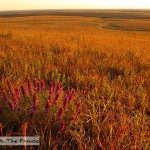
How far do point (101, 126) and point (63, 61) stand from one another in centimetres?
209

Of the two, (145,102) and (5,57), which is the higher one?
(5,57)

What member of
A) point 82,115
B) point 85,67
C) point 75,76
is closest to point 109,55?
point 85,67

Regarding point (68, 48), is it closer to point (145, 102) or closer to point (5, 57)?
point (5, 57)

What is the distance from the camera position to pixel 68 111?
1.91 meters

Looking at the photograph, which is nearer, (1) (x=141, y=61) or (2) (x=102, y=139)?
(2) (x=102, y=139)

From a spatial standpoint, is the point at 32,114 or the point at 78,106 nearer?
the point at 32,114

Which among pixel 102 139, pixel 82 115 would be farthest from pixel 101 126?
pixel 82 115

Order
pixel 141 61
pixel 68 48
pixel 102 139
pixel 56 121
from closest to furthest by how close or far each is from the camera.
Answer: pixel 102 139
pixel 56 121
pixel 141 61
pixel 68 48

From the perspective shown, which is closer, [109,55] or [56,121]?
[56,121]

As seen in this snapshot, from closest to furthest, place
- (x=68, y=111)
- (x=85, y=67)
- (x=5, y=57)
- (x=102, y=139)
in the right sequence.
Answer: (x=102, y=139), (x=68, y=111), (x=85, y=67), (x=5, y=57)

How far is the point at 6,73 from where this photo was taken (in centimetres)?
295

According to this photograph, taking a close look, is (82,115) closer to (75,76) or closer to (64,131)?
(64,131)

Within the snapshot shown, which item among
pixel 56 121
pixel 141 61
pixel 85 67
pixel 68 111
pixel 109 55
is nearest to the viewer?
pixel 56 121

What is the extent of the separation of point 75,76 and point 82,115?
112 centimetres
